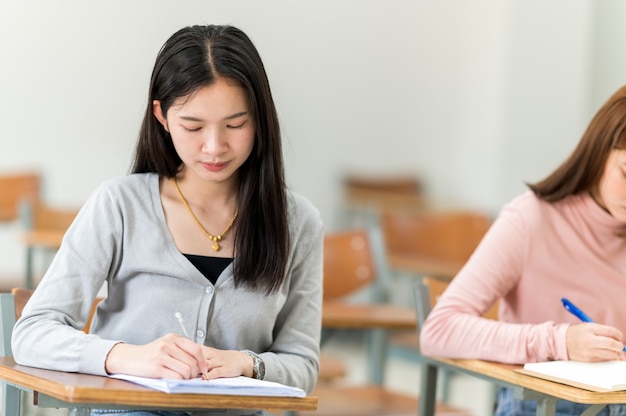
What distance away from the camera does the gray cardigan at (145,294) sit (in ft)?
5.90

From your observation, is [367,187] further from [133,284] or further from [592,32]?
[133,284]

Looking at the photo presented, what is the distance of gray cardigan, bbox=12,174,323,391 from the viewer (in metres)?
1.80

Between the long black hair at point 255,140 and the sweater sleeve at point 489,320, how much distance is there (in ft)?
1.34


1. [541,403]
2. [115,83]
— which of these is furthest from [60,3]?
[541,403]

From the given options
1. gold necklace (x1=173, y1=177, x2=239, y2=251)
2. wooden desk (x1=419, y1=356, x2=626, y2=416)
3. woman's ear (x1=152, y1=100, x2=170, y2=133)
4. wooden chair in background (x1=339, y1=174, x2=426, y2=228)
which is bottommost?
wooden chair in background (x1=339, y1=174, x2=426, y2=228)

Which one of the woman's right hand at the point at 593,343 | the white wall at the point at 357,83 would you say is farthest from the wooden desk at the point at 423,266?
the woman's right hand at the point at 593,343

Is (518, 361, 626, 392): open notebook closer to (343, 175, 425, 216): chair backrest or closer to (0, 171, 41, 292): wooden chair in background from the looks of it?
(0, 171, 41, 292): wooden chair in background

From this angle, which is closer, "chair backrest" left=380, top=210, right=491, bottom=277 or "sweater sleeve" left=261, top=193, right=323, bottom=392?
"sweater sleeve" left=261, top=193, right=323, bottom=392

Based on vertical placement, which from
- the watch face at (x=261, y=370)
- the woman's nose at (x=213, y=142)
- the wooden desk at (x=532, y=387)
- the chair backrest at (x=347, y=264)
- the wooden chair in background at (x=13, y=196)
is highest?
the woman's nose at (x=213, y=142)

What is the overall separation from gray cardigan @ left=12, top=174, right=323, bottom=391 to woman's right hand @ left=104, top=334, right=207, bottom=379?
0.15 metres

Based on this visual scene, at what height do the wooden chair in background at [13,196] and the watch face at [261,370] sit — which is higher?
the watch face at [261,370]

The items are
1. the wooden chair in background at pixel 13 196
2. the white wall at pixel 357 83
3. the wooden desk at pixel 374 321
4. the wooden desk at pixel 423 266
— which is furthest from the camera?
the white wall at pixel 357 83

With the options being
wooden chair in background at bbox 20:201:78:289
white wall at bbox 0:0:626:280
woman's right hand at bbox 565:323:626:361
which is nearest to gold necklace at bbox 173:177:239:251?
woman's right hand at bbox 565:323:626:361

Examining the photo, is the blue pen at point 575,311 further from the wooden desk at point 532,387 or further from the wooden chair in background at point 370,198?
the wooden chair in background at point 370,198
